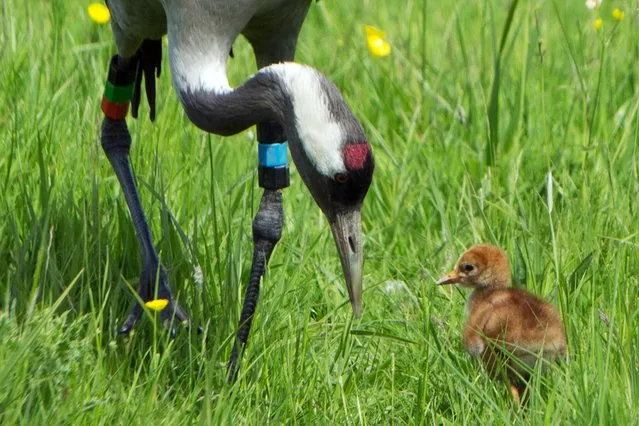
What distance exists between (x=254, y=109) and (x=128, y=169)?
1.02 metres

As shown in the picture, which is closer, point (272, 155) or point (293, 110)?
point (293, 110)

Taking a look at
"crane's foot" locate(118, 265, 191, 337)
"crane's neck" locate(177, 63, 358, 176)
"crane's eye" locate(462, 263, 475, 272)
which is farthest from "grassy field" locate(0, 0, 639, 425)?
"crane's neck" locate(177, 63, 358, 176)

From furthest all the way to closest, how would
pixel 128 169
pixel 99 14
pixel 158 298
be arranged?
1. pixel 99 14
2. pixel 128 169
3. pixel 158 298

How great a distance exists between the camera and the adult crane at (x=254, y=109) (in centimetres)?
357

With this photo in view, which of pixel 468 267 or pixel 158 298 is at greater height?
pixel 468 267

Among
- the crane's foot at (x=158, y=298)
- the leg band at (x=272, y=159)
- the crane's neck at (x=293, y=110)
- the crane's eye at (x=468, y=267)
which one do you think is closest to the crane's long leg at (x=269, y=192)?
the leg band at (x=272, y=159)

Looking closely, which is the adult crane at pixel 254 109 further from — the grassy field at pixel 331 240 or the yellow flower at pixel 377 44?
the yellow flower at pixel 377 44

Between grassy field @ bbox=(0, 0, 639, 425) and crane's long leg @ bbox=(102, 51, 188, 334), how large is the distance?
0.24 feet

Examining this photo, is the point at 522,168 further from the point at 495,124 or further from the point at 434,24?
the point at 434,24

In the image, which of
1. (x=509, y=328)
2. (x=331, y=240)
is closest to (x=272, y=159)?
(x=331, y=240)

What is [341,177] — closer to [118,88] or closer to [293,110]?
[293,110]

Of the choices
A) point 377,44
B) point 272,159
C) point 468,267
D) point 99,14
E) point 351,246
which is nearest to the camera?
point 351,246

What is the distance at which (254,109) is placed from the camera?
375 cm

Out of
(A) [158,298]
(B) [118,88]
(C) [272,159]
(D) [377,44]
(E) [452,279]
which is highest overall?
→ (D) [377,44]
